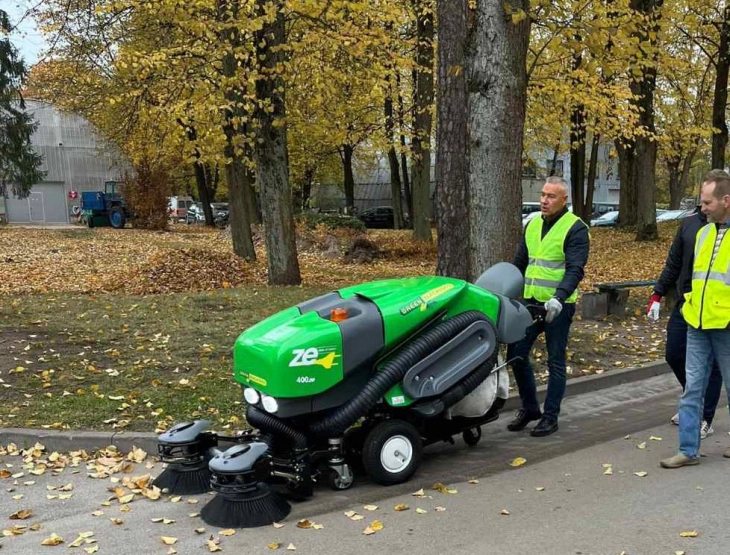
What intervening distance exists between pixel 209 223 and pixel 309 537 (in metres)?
35.9

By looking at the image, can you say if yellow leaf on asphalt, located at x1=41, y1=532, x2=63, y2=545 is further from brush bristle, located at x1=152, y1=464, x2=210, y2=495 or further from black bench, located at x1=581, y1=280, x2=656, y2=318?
black bench, located at x1=581, y1=280, x2=656, y2=318

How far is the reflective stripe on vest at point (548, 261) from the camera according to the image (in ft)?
17.7

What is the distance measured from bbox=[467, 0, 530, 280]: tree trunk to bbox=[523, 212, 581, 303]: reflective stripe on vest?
4.00ft

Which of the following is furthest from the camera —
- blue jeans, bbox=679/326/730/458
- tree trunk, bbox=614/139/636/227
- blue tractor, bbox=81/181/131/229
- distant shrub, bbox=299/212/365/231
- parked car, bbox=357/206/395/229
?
parked car, bbox=357/206/395/229

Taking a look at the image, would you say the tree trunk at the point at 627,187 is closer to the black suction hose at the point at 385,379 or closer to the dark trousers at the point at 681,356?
the dark trousers at the point at 681,356

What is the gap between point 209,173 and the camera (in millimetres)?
45906

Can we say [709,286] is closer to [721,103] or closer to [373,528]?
[373,528]

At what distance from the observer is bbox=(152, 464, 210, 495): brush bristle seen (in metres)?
4.50

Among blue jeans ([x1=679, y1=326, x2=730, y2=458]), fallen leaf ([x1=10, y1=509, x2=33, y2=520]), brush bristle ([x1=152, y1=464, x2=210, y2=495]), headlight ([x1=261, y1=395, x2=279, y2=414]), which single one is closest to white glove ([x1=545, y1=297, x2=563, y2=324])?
blue jeans ([x1=679, y1=326, x2=730, y2=458])

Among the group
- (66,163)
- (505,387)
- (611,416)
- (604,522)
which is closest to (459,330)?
(505,387)

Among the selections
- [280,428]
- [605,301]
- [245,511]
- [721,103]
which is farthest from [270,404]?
[721,103]

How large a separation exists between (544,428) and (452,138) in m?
3.33

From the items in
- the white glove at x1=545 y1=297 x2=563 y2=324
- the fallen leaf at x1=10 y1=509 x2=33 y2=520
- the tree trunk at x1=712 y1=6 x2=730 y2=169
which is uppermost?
the tree trunk at x1=712 y1=6 x2=730 y2=169

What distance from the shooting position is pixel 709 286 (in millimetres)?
4664
